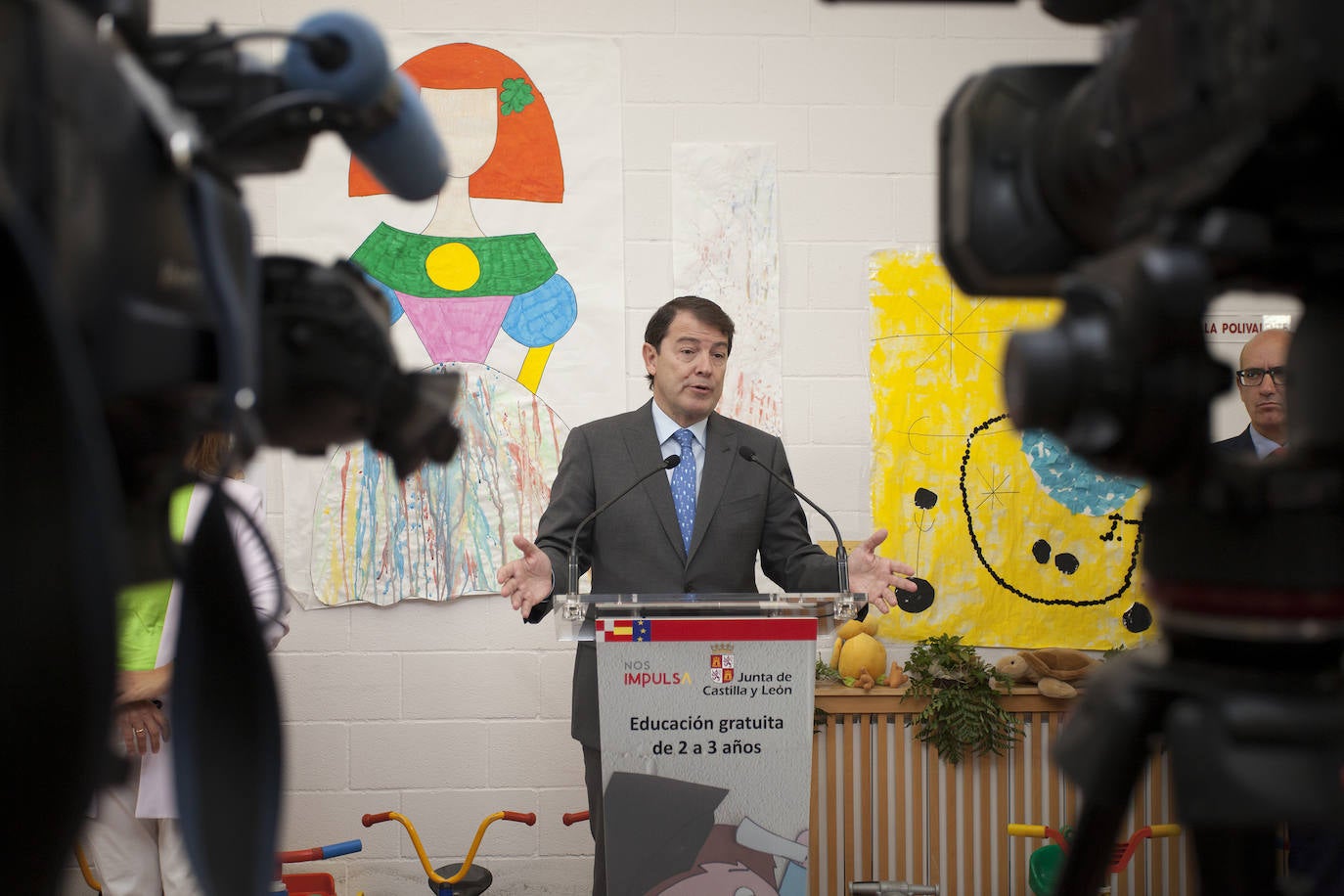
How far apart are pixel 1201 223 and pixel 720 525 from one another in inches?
87.9

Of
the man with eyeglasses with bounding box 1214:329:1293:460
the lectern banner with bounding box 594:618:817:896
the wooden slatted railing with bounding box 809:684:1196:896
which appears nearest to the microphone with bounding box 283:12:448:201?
the lectern banner with bounding box 594:618:817:896

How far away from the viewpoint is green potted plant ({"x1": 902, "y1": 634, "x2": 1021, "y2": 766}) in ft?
9.79

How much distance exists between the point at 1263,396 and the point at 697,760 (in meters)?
1.92

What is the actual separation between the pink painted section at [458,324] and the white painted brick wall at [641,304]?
1.39ft

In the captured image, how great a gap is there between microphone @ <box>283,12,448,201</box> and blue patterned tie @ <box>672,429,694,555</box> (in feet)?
6.88

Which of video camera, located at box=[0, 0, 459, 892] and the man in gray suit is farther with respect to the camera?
the man in gray suit

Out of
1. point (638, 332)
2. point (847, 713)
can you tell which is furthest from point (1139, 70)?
point (638, 332)

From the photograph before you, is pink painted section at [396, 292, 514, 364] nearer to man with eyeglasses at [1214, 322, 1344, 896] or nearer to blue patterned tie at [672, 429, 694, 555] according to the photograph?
blue patterned tie at [672, 429, 694, 555]

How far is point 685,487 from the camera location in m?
2.79

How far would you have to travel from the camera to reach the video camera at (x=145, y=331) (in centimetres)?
33

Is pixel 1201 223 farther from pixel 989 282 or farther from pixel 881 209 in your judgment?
pixel 881 209

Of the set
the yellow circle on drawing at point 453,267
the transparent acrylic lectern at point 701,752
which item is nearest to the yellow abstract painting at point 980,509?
the yellow circle on drawing at point 453,267

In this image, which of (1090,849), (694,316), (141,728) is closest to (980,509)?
(694,316)

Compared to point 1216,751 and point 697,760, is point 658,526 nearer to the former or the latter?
point 697,760
